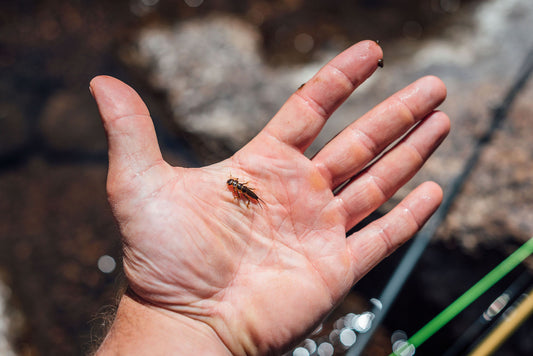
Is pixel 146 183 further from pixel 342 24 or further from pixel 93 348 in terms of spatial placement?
pixel 342 24

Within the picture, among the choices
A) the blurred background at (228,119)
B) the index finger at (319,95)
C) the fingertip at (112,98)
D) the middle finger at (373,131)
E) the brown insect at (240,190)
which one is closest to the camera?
the fingertip at (112,98)

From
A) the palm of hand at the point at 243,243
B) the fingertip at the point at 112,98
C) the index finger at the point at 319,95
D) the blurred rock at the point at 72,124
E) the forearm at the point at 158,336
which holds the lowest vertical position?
the blurred rock at the point at 72,124

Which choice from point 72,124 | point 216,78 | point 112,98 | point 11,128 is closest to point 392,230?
point 112,98

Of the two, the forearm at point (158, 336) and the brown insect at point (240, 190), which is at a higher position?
the brown insect at point (240, 190)

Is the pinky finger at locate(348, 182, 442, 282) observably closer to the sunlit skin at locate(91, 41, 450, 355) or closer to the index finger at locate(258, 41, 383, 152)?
the sunlit skin at locate(91, 41, 450, 355)

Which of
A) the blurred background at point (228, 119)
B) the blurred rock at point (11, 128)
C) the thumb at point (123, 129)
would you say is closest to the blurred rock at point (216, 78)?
the blurred background at point (228, 119)

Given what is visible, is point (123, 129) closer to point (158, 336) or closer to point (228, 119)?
point (158, 336)

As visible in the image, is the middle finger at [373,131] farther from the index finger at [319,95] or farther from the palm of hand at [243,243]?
the index finger at [319,95]
